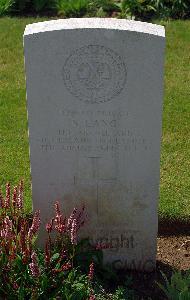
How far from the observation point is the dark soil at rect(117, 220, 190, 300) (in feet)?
15.6

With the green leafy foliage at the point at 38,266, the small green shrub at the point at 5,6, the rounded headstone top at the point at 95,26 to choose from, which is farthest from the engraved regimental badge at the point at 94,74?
the small green shrub at the point at 5,6

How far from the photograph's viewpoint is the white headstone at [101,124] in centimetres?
420

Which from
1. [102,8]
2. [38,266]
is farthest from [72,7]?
[38,266]

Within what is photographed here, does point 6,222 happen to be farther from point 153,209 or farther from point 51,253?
point 153,209

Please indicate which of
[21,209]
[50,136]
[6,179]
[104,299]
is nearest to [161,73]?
[50,136]

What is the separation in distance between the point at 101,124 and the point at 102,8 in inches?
223

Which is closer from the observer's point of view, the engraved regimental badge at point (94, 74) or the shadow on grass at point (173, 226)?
the engraved regimental badge at point (94, 74)

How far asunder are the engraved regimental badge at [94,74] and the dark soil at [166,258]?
4.54ft

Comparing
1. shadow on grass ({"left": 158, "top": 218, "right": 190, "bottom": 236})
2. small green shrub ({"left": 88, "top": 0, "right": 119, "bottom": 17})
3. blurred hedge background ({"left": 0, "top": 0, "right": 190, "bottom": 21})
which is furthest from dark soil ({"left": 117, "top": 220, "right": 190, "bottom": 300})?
small green shrub ({"left": 88, "top": 0, "right": 119, "bottom": 17})

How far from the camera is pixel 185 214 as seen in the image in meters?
5.48

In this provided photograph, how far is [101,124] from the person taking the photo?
4.43m

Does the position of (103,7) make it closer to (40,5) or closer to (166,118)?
(40,5)

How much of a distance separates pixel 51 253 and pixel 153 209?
82 cm

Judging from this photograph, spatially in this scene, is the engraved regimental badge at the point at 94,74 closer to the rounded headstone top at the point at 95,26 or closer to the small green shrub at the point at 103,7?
the rounded headstone top at the point at 95,26
